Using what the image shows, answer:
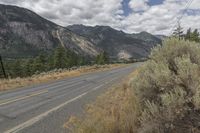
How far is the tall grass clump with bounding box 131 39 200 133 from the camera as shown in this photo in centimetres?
504

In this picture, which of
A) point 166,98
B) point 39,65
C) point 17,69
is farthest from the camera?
point 17,69

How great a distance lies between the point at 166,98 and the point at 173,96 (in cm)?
14

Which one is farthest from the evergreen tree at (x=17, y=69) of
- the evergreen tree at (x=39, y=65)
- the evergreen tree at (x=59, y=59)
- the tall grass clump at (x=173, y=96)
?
the tall grass clump at (x=173, y=96)

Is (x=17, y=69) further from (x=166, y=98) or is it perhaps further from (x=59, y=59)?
(x=166, y=98)

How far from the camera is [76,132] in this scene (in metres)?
6.36

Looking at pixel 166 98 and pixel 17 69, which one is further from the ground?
pixel 166 98

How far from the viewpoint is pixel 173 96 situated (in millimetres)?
5133

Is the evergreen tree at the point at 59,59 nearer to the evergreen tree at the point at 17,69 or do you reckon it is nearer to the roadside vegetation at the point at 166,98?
the evergreen tree at the point at 17,69

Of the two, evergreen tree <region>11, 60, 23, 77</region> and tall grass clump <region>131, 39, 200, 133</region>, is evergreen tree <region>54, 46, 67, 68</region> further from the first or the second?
tall grass clump <region>131, 39, 200, 133</region>

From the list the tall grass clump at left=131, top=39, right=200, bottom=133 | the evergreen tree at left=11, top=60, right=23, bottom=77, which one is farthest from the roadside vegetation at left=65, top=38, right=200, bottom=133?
the evergreen tree at left=11, top=60, right=23, bottom=77

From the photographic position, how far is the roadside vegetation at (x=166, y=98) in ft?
16.6

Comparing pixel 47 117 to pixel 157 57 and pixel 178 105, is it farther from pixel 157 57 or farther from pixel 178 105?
pixel 178 105

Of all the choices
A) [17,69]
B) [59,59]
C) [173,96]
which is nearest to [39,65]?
[59,59]

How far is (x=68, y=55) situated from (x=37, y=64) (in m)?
11.5
